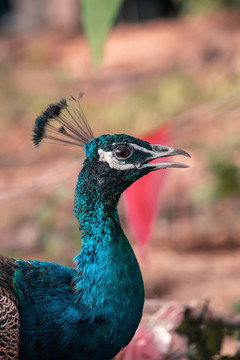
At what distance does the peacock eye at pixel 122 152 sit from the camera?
106 centimetres

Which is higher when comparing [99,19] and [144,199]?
[144,199]

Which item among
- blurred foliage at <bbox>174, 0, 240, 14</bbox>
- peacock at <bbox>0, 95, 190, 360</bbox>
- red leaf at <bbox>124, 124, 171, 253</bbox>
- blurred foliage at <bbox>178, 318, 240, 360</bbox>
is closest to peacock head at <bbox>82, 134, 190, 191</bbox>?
peacock at <bbox>0, 95, 190, 360</bbox>

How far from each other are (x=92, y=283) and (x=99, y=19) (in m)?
0.48

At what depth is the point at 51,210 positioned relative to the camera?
3.48 m

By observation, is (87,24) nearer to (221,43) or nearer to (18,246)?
(18,246)

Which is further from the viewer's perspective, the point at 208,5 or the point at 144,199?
the point at 208,5

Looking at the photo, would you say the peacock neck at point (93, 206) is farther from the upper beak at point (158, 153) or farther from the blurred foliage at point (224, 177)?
the blurred foliage at point (224, 177)

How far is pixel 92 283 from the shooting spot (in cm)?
106

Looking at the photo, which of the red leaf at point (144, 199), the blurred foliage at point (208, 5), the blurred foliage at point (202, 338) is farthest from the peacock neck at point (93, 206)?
the blurred foliage at point (208, 5)

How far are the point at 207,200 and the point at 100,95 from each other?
8.99ft

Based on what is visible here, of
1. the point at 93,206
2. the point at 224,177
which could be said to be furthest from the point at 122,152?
the point at 224,177

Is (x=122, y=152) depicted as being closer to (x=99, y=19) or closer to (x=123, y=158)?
(x=123, y=158)

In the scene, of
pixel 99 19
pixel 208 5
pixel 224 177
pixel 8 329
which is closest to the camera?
pixel 99 19

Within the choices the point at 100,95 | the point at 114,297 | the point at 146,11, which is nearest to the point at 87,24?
the point at 114,297
